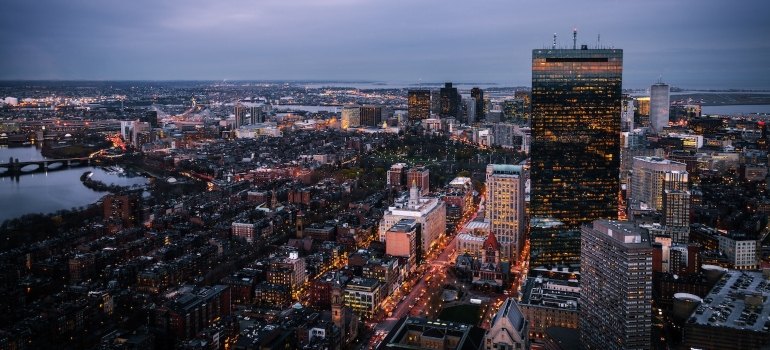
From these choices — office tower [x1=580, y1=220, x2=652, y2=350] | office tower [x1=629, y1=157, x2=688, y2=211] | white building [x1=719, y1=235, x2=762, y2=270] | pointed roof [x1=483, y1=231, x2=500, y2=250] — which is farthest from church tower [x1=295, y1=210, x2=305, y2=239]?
white building [x1=719, y1=235, x2=762, y2=270]

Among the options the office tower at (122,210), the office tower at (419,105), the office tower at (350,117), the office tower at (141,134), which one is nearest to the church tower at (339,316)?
the office tower at (122,210)

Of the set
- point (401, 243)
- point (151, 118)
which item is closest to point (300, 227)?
point (401, 243)

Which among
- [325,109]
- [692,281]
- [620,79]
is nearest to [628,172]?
[620,79]

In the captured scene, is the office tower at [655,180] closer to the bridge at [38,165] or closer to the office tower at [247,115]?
the bridge at [38,165]

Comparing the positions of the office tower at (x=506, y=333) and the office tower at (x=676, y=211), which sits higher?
the office tower at (x=676, y=211)

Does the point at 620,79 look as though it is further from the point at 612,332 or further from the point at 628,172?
the point at 628,172

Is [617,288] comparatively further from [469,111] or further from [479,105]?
[479,105]
